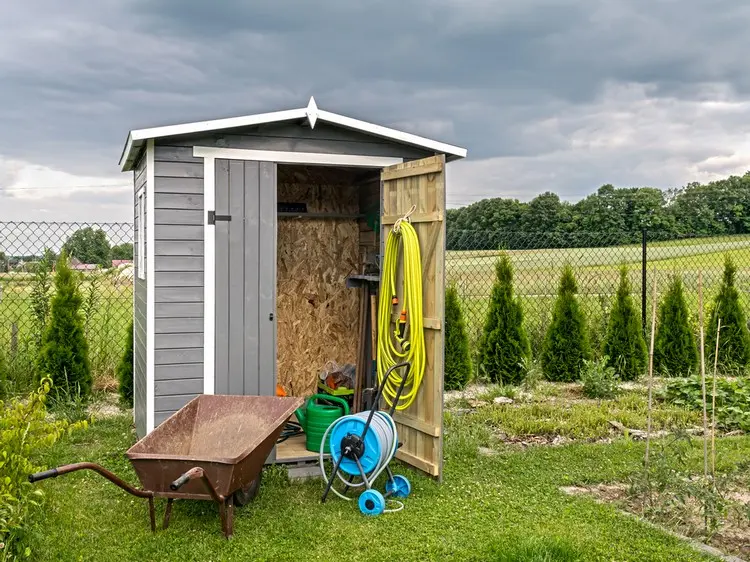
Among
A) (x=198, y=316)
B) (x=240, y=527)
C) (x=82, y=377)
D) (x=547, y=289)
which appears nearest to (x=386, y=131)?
(x=198, y=316)

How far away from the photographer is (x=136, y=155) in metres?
5.32

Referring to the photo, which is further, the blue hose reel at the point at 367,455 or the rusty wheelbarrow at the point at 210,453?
the blue hose reel at the point at 367,455

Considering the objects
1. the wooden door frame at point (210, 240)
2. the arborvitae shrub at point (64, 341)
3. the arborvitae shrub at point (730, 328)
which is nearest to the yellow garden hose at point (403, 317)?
the wooden door frame at point (210, 240)

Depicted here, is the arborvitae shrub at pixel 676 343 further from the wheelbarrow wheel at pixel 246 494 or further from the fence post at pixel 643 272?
the wheelbarrow wheel at pixel 246 494

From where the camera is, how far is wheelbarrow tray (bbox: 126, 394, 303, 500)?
368 centimetres

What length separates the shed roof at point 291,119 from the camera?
183 inches

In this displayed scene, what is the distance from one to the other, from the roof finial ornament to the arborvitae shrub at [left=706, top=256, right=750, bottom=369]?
19.9 ft

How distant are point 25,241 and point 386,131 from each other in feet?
14.2

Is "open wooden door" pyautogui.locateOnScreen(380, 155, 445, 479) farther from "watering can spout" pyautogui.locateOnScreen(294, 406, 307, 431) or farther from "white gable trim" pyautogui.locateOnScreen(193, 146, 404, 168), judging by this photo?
"watering can spout" pyautogui.locateOnScreen(294, 406, 307, 431)

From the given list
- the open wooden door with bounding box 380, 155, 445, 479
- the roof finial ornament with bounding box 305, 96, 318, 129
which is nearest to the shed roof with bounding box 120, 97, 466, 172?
the roof finial ornament with bounding box 305, 96, 318, 129

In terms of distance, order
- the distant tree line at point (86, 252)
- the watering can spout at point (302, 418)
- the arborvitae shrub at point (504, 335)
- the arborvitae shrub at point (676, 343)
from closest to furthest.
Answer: the watering can spout at point (302, 418)
the distant tree line at point (86, 252)
the arborvitae shrub at point (504, 335)
the arborvitae shrub at point (676, 343)

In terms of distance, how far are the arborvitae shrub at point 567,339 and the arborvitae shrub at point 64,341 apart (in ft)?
16.2

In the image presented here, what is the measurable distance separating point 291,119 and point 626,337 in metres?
5.21

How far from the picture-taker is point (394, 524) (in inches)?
159
